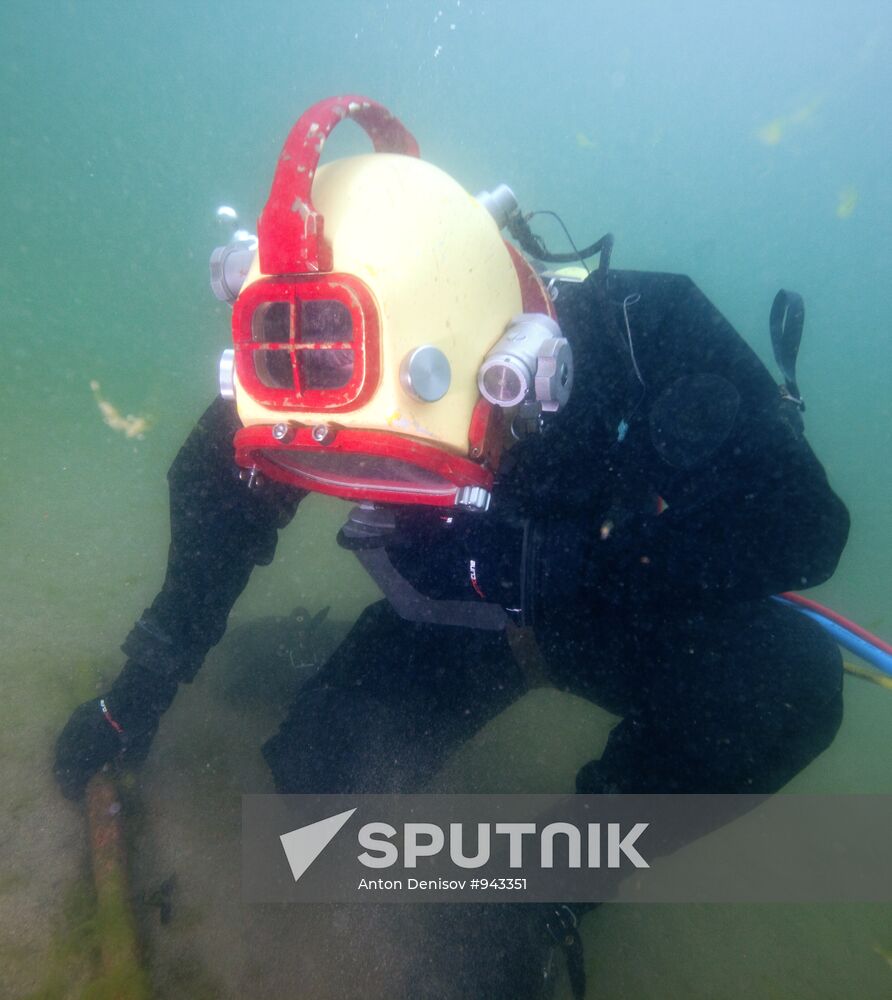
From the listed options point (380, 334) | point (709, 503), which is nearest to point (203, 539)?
point (380, 334)

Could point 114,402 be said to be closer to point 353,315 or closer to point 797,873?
point 353,315

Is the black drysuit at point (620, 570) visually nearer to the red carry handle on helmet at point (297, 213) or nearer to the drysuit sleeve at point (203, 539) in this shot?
the drysuit sleeve at point (203, 539)

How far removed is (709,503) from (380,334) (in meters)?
1.28

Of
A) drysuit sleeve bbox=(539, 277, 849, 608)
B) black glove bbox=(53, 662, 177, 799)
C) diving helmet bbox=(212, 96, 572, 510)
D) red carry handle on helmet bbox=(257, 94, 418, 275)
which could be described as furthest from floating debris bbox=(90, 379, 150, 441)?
drysuit sleeve bbox=(539, 277, 849, 608)

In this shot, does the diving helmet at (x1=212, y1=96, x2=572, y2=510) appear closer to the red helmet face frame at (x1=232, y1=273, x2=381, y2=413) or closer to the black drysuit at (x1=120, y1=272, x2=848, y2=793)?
the red helmet face frame at (x1=232, y1=273, x2=381, y2=413)

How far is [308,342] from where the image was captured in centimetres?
153

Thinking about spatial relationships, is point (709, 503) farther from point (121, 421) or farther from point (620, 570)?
point (121, 421)

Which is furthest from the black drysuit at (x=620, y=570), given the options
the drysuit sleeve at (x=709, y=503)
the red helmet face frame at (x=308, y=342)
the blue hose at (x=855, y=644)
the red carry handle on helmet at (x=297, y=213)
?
the red carry handle on helmet at (x=297, y=213)

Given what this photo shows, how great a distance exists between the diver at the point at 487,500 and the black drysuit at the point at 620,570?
0.01m

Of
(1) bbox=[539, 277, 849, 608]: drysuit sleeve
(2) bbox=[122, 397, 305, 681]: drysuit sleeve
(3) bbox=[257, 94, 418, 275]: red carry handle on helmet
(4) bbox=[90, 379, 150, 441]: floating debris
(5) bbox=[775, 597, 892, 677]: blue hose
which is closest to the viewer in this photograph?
(3) bbox=[257, 94, 418, 275]: red carry handle on helmet

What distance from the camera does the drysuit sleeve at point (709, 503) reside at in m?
1.87

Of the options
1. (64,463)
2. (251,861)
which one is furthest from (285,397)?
(64,463)

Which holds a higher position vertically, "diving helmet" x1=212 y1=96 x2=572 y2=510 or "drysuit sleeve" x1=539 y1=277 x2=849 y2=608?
"diving helmet" x1=212 y1=96 x2=572 y2=510

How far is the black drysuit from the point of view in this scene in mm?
1918
